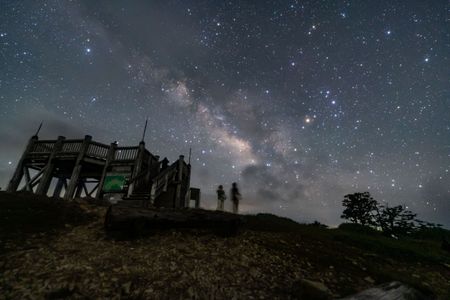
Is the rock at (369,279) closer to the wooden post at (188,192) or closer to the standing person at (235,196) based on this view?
the wooden post at (188,192)

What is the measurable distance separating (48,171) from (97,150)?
3.47 m

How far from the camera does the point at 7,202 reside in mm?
7699

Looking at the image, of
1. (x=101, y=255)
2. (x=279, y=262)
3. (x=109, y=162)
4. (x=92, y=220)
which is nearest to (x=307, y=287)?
(x=279, y=262)

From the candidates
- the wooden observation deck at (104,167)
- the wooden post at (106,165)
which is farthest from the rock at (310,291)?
the wooden post at (106,165)

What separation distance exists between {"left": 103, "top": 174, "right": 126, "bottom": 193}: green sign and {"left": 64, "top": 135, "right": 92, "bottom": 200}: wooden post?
189cm

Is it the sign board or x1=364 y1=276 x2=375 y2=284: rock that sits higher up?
the sign board

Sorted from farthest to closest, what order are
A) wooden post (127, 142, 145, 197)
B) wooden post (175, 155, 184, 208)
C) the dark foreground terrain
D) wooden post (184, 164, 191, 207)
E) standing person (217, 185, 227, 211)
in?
standing person (217, 185, 227, 211) → wooden post (184, 164, 191, 207) → wooden post (127, 142, 145, 197) → wooden post (175, 155, 184, 208) → the dark foreground terrain

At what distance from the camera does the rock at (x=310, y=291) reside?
4.18 m

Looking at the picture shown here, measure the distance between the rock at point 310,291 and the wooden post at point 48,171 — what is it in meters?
16.4

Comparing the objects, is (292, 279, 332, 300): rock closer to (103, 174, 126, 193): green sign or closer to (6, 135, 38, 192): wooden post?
(103, 174, 126, 193): green sign

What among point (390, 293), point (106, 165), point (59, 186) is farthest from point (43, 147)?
point (390, 293)

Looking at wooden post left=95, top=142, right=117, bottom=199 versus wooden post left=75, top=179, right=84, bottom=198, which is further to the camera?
wooden post left=75, top=179, right=84, bottom=198

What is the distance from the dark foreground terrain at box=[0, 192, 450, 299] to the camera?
407cm

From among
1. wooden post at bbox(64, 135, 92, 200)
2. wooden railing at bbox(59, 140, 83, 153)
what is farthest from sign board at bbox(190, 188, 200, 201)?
wooden railing at bbox(59, 140, 83, 153)
